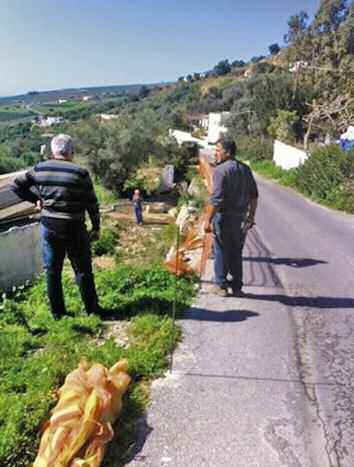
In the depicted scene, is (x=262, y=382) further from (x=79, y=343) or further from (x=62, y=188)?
(x=62, y=188)

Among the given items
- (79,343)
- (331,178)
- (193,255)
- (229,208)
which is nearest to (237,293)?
(229,208)

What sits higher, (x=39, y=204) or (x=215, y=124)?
(x=39, y=204)

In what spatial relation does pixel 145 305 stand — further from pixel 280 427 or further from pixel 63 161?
pixel 280 427

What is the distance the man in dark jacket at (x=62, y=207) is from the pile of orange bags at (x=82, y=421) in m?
1.39

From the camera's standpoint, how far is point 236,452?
95.0 inches

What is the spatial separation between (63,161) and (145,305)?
1759mm

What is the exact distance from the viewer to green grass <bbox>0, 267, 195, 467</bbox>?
8.24ft

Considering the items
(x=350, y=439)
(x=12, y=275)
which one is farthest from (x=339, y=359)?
(x=12, y=275)

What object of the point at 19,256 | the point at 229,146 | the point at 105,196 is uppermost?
the point at 229,146

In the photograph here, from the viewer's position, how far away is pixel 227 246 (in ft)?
15.0

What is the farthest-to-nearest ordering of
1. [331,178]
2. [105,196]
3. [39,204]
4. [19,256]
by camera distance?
[105,196], [331,178], [19,256], [39,204]

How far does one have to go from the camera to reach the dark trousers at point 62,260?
3.80 meters

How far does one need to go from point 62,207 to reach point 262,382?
92.1 inches

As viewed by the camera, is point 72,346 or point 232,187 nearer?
point 72,346
